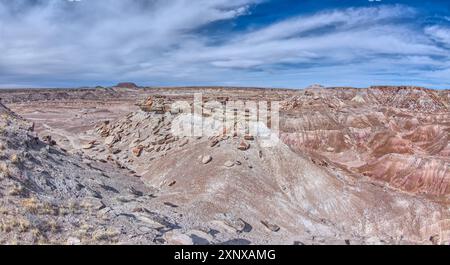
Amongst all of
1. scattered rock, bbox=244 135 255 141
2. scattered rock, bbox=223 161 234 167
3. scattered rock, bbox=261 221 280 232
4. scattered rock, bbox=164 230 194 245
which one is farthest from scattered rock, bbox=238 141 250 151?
scattered rock, bbox=164 230 194 245

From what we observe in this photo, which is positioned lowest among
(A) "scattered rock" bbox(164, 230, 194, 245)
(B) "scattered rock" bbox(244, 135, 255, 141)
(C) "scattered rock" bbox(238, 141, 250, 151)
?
(A) "scattered rock" bbox(164, 230, 194, 245)

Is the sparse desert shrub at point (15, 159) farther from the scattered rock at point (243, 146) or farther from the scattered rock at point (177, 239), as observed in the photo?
the scattered rock at point (243, 146)

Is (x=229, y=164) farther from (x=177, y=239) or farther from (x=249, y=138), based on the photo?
(x=177, y=239)

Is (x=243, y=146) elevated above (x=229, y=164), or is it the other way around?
(x=243, y=146)

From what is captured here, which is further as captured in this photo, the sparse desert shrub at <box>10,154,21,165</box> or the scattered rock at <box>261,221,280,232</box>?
the scattered rock at <box>261,221,280,232</box>

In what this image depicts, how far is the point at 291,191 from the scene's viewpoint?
15.1m

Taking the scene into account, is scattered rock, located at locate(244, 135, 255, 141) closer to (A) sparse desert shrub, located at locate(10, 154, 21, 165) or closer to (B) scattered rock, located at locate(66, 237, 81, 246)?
(A) sparse desert shrub, located at locate(10, 154, 21, 165)

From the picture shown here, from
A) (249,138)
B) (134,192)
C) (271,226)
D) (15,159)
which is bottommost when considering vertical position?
(271,226)

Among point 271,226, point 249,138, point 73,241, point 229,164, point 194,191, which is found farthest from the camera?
point 249,138

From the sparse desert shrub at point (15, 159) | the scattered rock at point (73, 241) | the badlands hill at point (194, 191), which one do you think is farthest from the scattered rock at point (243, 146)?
the scattered rock at point (73, 241)

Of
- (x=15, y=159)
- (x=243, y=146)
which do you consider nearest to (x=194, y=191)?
(x=243, y=146)

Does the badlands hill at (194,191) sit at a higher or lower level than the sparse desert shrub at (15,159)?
lower

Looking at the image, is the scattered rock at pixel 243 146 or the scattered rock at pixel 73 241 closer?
the scattered rock at pixel 73 241

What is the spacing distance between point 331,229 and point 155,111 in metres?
16.5
